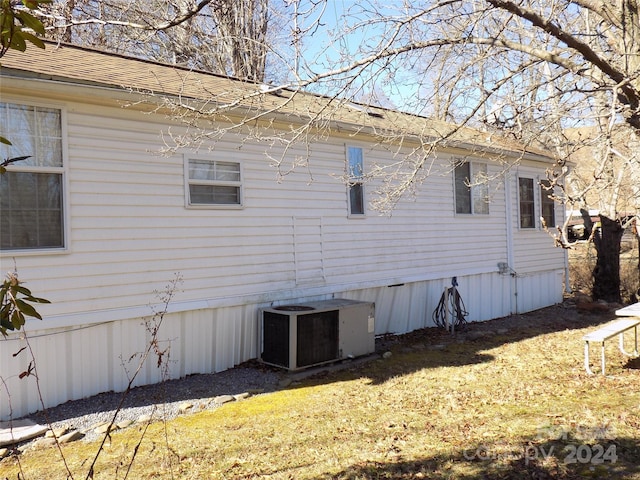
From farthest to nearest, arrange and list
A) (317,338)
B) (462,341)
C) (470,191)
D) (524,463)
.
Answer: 1. (470,191)
2. (462,341)
3. (317,338)
4. (524,463)

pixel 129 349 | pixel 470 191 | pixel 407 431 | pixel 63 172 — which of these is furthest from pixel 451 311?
pixel 63 172

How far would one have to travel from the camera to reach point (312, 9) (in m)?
5.43

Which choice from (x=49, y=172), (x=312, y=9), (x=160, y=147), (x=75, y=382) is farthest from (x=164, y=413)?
(x=312, y=9)

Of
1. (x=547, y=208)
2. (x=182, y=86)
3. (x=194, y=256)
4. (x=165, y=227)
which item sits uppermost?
(x=182, y=86)

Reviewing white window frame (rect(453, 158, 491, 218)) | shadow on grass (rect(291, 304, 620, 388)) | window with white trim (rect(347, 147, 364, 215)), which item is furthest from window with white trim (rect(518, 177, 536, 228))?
window with white trim (rect(347, 147, 364, 215))

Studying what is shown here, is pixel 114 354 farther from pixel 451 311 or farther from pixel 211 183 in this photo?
pixel 451 311

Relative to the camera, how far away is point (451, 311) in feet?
35.7

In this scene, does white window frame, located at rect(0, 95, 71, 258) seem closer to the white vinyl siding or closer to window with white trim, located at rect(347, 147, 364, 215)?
the white vinyl siding

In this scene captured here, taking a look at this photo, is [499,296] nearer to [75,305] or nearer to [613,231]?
[613,231]

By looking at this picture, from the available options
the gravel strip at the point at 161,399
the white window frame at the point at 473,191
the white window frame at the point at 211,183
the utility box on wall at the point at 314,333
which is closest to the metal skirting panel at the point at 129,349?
the gravel strip at the point at 161,399

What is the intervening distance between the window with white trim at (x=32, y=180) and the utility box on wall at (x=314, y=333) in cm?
295

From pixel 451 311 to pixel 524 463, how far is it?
6702 mm

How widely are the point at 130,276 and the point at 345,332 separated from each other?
3107 millimetres

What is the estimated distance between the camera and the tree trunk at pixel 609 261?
573 inches
